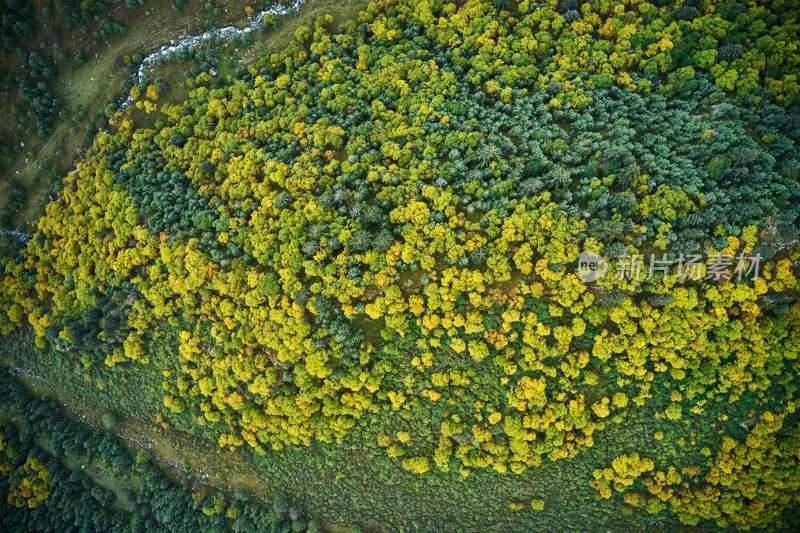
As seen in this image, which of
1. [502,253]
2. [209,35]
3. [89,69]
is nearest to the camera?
[502,253]

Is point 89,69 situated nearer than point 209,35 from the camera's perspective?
No

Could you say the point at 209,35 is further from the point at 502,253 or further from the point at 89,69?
the point at 502,253

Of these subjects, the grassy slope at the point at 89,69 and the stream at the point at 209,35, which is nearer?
the stream at the point at 209,35

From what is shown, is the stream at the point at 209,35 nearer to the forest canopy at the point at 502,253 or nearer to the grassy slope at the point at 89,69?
the grassy slope at the point at 89,69

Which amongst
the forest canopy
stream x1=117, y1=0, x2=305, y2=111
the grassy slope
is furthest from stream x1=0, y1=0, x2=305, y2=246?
the forest canopy

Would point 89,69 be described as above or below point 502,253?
above

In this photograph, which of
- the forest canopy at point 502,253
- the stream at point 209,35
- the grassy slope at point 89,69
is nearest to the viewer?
the forest canopy at point 502,253

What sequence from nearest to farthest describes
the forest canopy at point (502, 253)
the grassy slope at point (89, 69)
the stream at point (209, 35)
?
the forest canopy at point (502, 253), the stream at point (209, 35), the grassy slope at point (89, 69)

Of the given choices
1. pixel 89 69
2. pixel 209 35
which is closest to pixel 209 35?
pixel 209 35

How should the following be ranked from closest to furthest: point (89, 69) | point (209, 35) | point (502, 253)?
1. point (502, 253)
2. point (209, 35)
3. point (89, 69)

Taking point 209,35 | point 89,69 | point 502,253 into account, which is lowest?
point 502,253

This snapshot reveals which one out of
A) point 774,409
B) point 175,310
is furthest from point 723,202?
point 175,310

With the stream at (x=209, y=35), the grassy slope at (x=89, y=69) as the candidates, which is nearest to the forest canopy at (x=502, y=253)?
the stream at (x=209, y=35)
